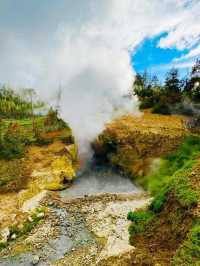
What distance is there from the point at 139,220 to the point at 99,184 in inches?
315

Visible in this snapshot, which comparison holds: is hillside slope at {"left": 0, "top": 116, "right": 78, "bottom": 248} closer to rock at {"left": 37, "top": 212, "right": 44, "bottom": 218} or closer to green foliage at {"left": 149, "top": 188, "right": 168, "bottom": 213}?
rock at {"left": 37, "top": 212, "right": 44, "bottom": 218}

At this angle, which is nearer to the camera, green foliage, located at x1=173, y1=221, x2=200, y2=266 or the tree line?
green foliage, located at x1=173, y1=221, x2=200, y2=266

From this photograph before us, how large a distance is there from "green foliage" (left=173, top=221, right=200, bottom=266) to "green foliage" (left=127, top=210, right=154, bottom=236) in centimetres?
446

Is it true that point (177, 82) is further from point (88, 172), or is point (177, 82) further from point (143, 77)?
point (88, 172)

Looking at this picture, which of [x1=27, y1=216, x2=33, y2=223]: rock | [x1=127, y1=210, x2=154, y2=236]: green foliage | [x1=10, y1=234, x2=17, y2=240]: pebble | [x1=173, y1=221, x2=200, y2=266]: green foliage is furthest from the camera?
[x1=27, y1=216, x2=33, y2=223]: rock

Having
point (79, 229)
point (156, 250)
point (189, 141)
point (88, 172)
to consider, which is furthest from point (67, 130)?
point (156, 250)

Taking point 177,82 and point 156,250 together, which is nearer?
point 156,250

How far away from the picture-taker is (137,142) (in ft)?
103

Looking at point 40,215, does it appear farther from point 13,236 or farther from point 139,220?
point 139,220

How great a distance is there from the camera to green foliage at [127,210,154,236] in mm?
20069

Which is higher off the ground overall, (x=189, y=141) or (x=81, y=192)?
(x=189, y=141)

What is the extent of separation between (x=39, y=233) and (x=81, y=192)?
277 inches

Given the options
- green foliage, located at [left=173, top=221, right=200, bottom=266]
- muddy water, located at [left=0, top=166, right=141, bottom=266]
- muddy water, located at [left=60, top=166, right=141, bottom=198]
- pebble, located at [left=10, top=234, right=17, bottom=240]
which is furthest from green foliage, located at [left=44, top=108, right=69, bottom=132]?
green foliage, located at [left=173, top=221, right=200, bottom=266]

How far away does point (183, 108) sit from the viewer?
3975cm
